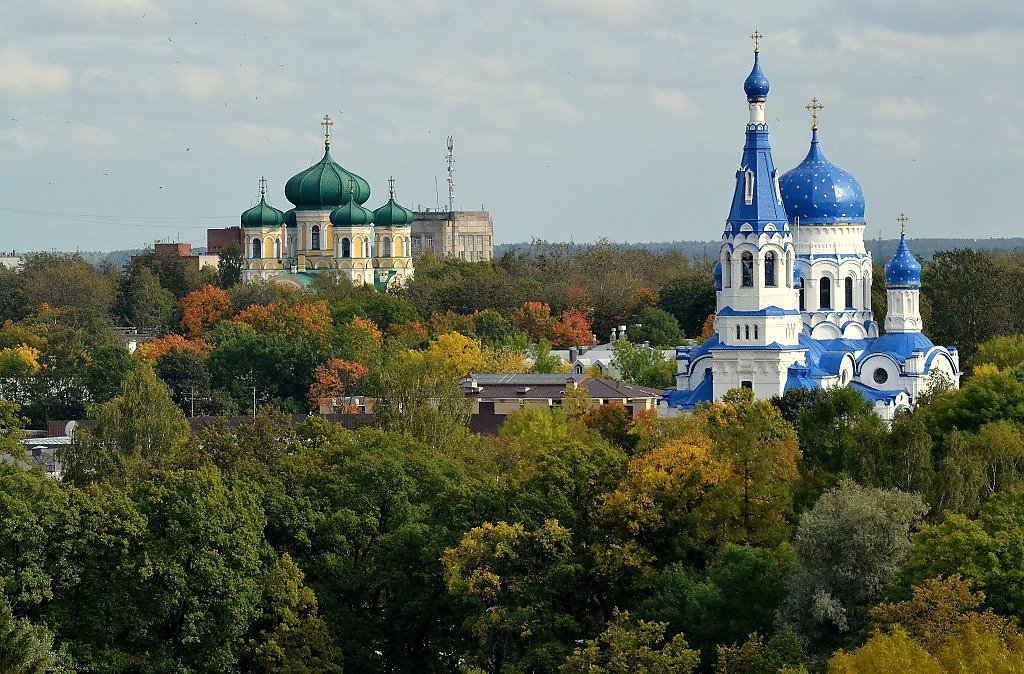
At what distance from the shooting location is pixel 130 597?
3862 centimetres

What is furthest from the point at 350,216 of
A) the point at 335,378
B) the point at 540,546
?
the point at 540,546

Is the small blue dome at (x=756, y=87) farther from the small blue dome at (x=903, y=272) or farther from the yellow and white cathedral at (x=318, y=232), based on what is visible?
the yellow and white cathedral at (x=318, y=232)

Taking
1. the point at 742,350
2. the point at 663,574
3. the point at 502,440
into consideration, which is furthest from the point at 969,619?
the point at 742,350

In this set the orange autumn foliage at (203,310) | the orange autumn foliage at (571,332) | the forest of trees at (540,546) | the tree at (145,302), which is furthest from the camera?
the tree at (145,302)

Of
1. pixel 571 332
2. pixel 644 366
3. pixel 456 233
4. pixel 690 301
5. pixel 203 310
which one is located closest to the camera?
pixel 644 366

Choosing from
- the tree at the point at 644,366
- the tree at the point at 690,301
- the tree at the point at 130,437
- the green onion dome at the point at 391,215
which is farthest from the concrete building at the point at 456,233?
the tree at the point at 130,437

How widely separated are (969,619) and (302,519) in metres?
12.4

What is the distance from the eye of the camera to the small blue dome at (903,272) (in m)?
63.8

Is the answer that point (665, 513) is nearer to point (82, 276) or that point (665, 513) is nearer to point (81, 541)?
point (81, 541)

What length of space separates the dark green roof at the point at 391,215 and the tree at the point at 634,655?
2944 inches

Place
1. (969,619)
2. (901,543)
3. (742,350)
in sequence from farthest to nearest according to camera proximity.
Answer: (742,350) < (901,543) < (969,619)

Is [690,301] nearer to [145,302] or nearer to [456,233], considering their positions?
[145,302]

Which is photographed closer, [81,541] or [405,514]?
[81,541]

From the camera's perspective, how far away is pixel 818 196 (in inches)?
2618
